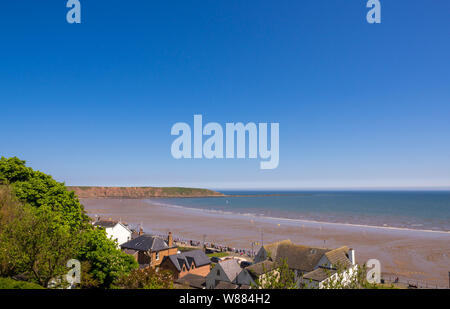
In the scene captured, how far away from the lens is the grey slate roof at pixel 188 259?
4038 cm

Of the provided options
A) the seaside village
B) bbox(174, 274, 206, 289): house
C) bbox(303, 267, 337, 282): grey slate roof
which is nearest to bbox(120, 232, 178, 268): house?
the seaside village

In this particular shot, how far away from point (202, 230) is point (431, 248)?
183 feet

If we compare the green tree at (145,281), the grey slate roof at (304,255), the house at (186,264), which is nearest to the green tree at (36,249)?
the green tree at (145,281)

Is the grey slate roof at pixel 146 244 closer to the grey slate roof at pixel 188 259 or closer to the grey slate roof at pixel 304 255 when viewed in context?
the grey slate roof at pixel 188 259

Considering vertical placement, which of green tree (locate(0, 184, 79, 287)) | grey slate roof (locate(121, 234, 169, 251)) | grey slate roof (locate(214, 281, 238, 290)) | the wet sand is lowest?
the wet sand

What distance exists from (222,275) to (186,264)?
7.66 m

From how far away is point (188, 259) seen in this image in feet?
138

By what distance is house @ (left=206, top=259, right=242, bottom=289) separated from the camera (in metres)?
35.0

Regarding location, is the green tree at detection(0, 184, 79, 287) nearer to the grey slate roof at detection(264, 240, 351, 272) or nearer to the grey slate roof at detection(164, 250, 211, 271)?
the grey slate roof at detection(164, 250, 211, 271)

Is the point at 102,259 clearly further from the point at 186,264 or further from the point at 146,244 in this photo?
the point at 146,244
